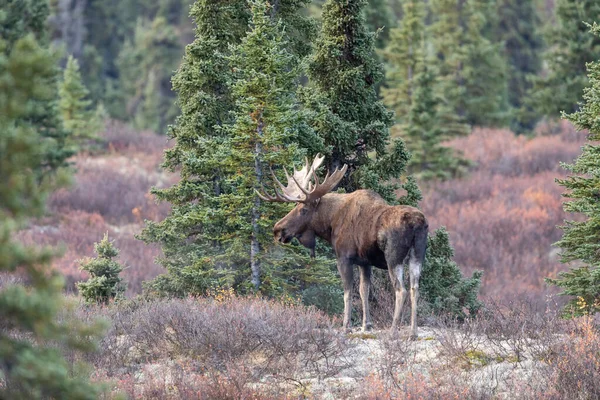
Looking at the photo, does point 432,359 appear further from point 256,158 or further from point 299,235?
point 256,158

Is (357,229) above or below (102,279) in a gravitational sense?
above

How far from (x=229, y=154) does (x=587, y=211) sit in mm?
5550

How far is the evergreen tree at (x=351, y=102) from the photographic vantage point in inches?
574

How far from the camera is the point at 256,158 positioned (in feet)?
44.5

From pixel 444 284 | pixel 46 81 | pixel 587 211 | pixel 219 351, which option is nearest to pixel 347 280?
pixel 219 351

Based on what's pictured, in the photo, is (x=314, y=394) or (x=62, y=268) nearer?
(x=314, y=394)

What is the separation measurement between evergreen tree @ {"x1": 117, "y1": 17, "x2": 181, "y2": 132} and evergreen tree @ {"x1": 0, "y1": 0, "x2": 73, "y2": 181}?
69.6ft

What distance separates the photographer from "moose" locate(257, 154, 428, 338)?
37.2ft

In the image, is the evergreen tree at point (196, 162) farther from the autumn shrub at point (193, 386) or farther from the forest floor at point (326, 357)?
the autumn shrub at point (193, 386)

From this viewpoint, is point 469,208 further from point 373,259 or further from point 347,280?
point 373,259

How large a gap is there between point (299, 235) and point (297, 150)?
1375 millimetres

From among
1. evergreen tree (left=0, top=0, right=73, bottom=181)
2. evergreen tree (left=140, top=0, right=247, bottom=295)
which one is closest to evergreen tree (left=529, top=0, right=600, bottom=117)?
evergreen tree (left=0, top=0, right=73, bottom=181)

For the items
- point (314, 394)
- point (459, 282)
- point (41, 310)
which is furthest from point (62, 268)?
point (41, 310)

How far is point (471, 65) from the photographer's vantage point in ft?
130
